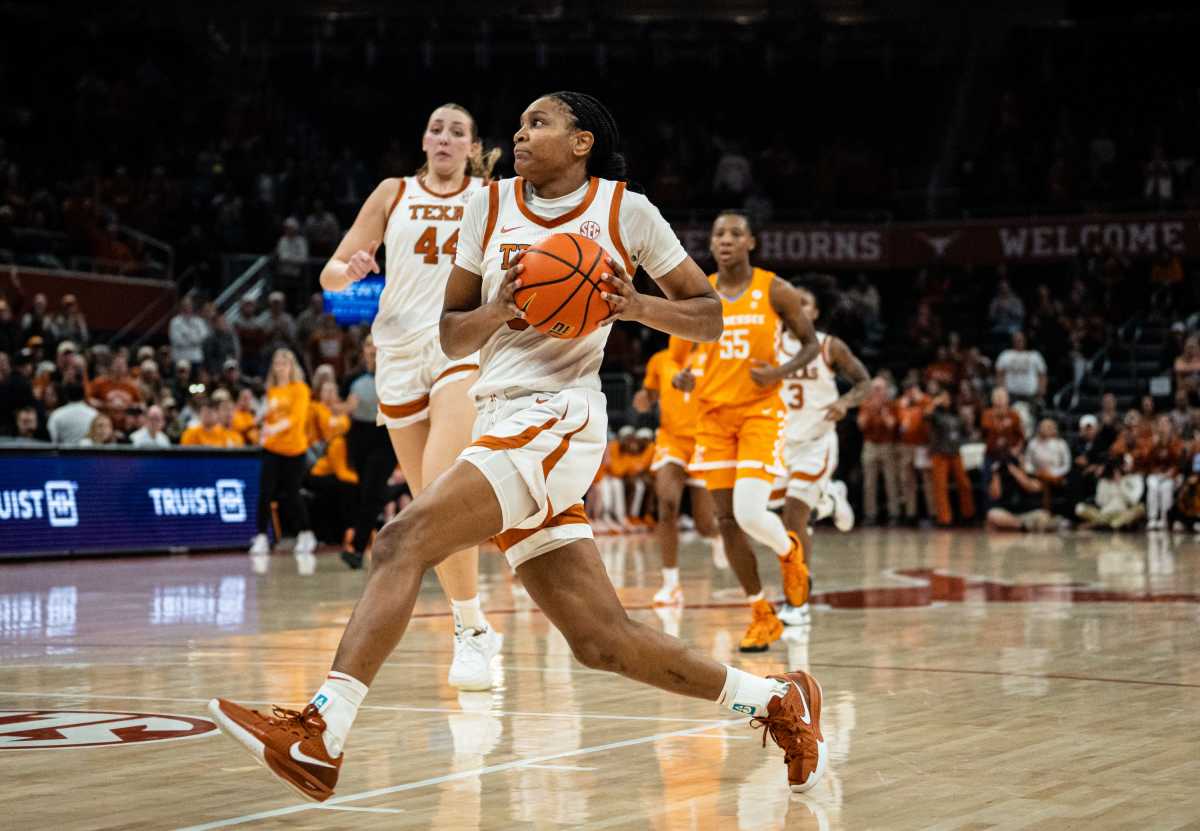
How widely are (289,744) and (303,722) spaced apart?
77 millimetres

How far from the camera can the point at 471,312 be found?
15.0 ft

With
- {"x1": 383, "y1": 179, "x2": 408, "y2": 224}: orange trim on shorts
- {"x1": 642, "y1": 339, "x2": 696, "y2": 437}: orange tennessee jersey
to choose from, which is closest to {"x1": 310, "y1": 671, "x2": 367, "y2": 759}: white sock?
{"x1": 383, "y1": 179, "x2": 408, "y2": 224}: orange trim on shorts

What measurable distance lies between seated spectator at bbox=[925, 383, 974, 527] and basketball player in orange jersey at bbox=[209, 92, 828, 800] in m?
18.4

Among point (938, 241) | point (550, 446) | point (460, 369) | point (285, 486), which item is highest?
point (938, 241)

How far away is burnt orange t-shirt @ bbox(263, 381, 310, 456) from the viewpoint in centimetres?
1578

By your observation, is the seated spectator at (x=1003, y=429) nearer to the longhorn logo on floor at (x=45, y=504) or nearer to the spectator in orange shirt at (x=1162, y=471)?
the spectator in orange shirt at (x=1162, y=471)

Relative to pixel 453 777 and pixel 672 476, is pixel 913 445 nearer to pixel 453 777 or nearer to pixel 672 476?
pixel 672 476

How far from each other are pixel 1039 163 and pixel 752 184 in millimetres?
5174

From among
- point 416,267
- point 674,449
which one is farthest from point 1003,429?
point 416,267

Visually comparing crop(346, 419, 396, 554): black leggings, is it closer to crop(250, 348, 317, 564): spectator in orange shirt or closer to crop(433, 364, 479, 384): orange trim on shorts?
crop(250, 348, 317, 564): spectator in orange shirt

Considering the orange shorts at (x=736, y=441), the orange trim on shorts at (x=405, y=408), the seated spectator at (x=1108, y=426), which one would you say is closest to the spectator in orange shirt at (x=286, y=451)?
the orange shorts at (x=736, y=441)

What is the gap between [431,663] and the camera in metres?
7.64

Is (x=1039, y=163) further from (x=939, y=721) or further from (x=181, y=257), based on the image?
(x=939, y=721)

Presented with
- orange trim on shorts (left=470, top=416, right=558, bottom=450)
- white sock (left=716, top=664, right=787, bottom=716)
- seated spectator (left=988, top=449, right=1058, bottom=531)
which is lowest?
seated spectator (left=988, top=449, right=1058, bottom=531)
